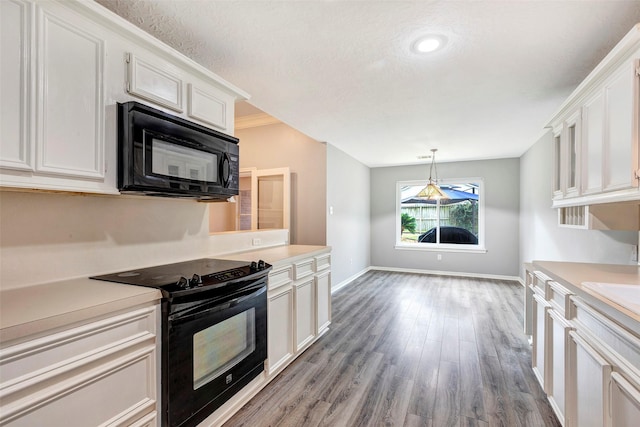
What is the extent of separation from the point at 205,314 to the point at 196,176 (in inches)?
33.9

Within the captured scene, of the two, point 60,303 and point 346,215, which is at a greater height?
point 346,215

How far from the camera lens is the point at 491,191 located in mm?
5898

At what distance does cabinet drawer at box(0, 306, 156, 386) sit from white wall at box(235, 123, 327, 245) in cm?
325

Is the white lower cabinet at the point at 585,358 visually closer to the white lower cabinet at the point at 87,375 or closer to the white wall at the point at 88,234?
the white lower cabinet at the point at 87,375

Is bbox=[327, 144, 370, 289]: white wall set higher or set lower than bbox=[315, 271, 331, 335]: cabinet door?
higher

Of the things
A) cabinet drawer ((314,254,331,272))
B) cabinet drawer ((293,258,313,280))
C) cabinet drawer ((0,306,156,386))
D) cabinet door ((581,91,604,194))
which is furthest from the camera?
cabinet drawer ((314,254,331,272))

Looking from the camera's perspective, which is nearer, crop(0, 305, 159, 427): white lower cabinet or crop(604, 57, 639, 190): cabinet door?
crop(0, 305, 159, 427): white lower cabinet

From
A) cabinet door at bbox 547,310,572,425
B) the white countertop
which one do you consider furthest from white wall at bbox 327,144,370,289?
the white countertop

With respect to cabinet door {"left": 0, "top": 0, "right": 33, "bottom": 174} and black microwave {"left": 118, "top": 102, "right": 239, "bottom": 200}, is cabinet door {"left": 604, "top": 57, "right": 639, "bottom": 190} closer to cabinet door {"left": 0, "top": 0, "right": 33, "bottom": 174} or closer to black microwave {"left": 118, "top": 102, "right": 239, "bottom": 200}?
black microwave {"left": 118, "top": 102, "right": 239, "bottom": 200}

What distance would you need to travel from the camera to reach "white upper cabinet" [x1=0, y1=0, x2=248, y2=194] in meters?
1.20

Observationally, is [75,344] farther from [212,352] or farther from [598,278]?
[598,278]

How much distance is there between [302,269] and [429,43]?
78.8 inches

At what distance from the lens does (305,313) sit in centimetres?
276

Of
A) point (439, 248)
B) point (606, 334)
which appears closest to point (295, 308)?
point (606, 334)
